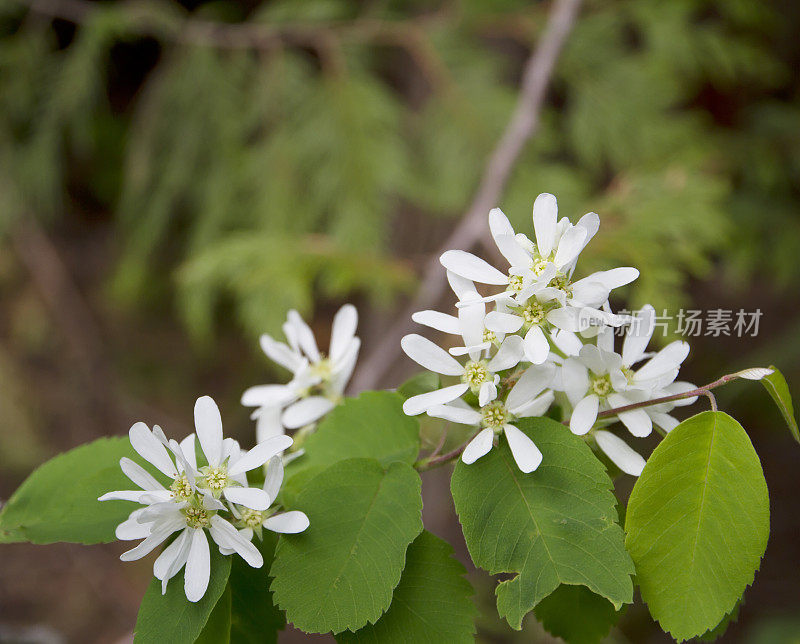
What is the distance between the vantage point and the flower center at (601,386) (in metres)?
0.75

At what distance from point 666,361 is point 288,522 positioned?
46 centimetres

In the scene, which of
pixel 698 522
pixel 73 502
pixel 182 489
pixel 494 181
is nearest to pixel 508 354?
pixel 698 522

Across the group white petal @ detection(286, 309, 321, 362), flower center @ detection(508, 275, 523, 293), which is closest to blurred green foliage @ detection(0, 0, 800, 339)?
white petal @ detection(286, 309, 321, 362)

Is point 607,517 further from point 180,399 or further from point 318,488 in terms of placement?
point 180,399

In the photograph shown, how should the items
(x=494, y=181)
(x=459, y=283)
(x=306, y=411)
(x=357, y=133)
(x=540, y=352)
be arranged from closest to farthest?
(x=540, y=352), (x=459, y=283), (x=306, y=411), (x=494, y=181), (x=357, y=133)

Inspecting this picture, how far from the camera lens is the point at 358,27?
278 centimetres

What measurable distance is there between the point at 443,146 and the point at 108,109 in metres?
2.18

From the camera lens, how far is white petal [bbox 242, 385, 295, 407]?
A: 95 cm

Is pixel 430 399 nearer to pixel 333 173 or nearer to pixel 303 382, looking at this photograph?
pixel 303 382

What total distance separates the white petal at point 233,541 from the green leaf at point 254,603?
9 centimetres

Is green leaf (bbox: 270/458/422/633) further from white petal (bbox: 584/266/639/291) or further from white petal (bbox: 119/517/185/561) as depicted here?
white petal (bbox: 584/266/639/291)

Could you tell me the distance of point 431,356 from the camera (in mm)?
750

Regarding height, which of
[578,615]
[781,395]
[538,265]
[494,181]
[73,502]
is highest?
[538,265]

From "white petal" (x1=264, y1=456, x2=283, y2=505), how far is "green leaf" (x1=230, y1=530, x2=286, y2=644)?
10cm
